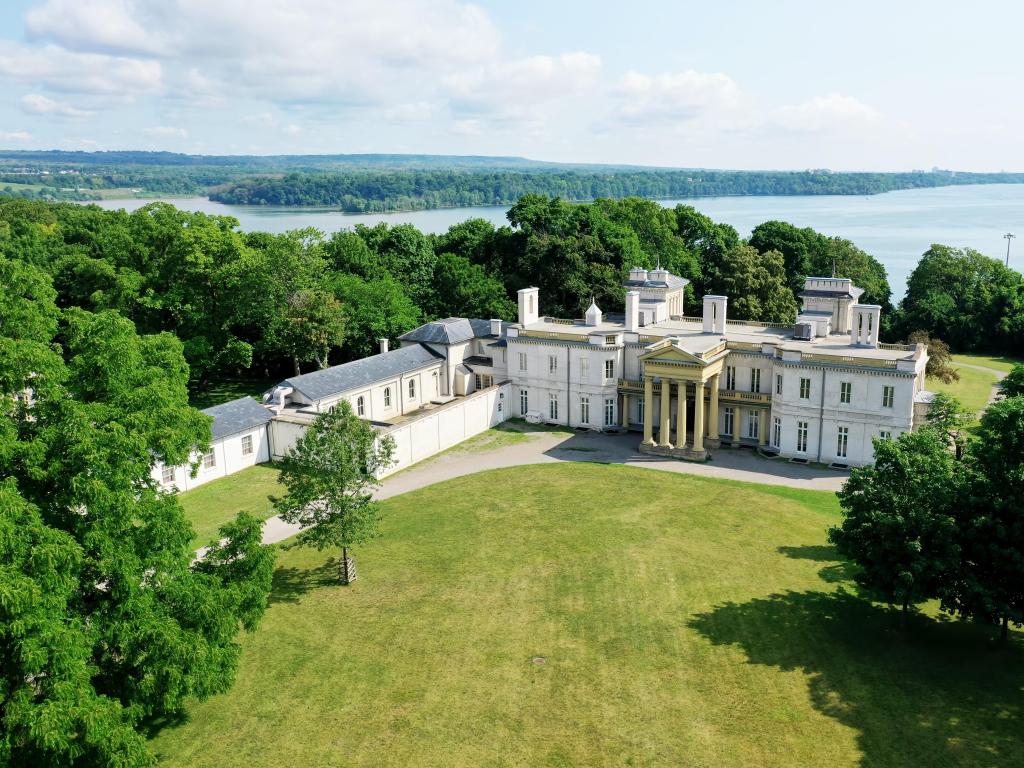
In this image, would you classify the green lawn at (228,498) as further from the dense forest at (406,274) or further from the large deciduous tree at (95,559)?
the large deciduous tree at (95,559)

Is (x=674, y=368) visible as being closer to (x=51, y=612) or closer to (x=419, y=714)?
(x=419, y=714)

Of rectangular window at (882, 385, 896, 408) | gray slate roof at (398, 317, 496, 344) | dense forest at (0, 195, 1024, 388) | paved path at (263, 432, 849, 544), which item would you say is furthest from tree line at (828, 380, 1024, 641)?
dense forest at (0, 195, 1024, 388)

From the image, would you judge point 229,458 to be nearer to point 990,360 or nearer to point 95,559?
point 95,559

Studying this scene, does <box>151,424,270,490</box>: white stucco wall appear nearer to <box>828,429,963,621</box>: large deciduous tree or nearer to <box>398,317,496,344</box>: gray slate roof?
<box>398,317,496,344</box>: gray slate roof

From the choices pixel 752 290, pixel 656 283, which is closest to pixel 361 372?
pixel 656 283

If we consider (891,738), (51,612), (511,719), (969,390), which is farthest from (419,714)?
(969,390)

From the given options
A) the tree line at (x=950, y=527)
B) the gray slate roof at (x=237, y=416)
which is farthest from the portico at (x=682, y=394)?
the gray slate roof at (x=237, y=416)
